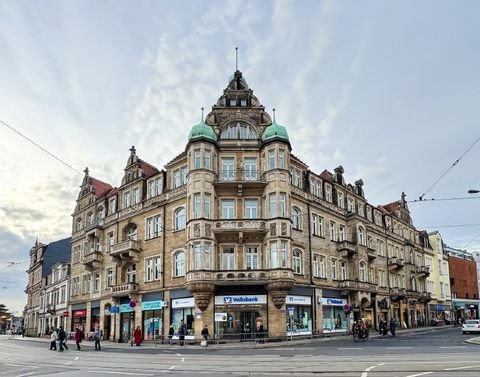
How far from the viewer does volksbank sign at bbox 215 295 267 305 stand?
3759 cm

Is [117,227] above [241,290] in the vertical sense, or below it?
above

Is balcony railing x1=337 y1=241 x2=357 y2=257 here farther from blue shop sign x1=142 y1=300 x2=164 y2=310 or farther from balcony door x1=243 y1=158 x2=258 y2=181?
blue shop sign x1=142 y1=300 x2=164 y2=310

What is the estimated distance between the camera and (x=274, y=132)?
133 ft

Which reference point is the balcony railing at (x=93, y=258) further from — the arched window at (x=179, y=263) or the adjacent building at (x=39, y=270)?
the adjacent building at (x=39, y=270)

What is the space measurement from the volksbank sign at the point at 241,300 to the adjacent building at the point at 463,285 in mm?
57708

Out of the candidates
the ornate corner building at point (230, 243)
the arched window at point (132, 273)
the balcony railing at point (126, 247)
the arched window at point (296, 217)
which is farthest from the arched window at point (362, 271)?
the balcony railing at point (126, 247)

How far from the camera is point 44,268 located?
3066 inches

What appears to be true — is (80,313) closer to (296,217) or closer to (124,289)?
(124,289)

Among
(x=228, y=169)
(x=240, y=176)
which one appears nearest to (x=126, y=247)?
(x=228, y=169)

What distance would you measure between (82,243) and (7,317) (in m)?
100

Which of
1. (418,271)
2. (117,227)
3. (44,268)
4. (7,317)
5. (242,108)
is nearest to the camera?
(242,108)

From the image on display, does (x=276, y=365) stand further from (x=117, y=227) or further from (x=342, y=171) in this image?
(x=342, y=171)

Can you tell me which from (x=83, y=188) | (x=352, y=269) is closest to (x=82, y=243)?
(x=83, y=188)

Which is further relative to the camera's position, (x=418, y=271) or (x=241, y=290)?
(x=418, y=271)
